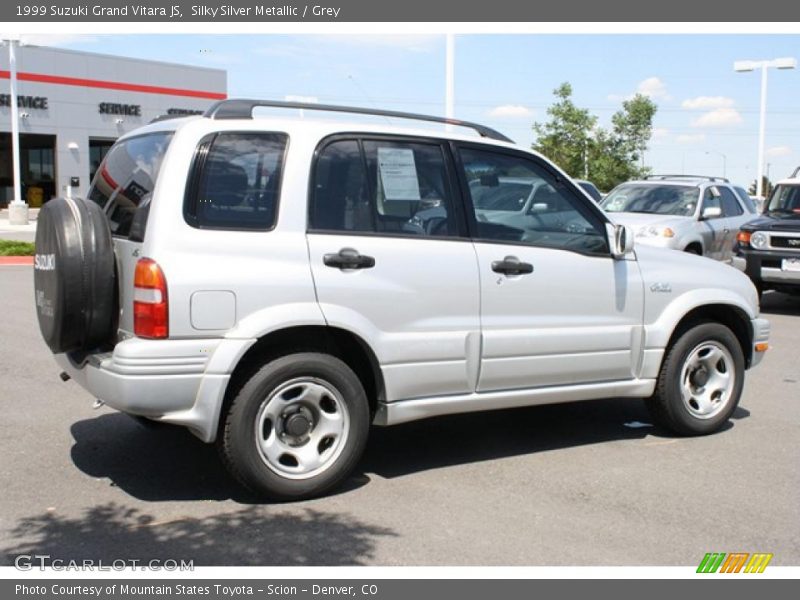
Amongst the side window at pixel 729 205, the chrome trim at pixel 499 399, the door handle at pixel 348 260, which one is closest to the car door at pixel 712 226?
the side window at pixel 729 205

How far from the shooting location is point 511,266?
5.21m

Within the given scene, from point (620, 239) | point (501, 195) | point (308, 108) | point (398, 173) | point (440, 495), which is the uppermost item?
point (308, 108)

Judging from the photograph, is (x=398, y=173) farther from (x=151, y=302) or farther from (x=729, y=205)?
(x=729, y=205)

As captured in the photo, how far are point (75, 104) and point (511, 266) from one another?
124 ft

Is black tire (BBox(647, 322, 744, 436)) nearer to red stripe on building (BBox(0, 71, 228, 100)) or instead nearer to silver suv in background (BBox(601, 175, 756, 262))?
silver suv in background (BBox(601, 175, 756, 262))

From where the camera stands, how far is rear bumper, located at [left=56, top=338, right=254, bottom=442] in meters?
4.30

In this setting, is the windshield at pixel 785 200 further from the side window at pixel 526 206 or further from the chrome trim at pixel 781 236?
the side window at pixel 526 206

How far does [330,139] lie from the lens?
484 cm

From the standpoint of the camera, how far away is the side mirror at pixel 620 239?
18.2ft

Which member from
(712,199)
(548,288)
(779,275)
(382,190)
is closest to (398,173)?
(382,190)

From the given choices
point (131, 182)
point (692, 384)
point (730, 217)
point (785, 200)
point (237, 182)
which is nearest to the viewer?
point (237, 182)

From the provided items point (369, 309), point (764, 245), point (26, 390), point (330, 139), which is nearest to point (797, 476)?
point (369, 309)

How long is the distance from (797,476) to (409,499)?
239cm

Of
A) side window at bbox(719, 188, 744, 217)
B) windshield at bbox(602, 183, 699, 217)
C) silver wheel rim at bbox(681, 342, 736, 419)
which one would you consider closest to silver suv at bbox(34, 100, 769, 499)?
silver wheel rim at bbox(681, 342, 736, 419)
